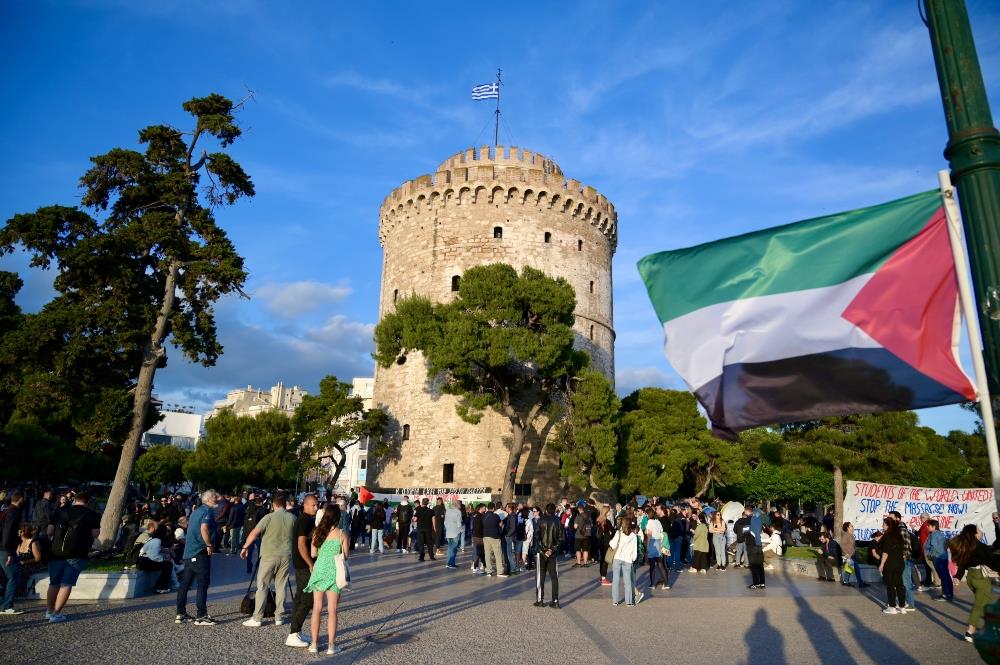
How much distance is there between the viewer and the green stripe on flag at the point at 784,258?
4.60 metres

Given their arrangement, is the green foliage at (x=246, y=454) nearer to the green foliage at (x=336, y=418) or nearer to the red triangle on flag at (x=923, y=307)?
the green foliage at (x=336, y=418)

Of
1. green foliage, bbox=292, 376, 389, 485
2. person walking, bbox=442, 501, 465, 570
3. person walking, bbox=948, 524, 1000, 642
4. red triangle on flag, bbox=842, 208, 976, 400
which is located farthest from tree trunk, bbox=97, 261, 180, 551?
green foliage, bbox=292, 376, 389, 485

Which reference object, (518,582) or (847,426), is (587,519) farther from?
(847,426)

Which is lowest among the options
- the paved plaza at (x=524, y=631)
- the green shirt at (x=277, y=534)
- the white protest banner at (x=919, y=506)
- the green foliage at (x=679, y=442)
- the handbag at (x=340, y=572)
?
the paved plaza at (x=524, y=631)

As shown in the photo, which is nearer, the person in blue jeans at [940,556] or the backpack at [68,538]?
the backpack at [68,538]

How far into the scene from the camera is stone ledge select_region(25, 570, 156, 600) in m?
8.93

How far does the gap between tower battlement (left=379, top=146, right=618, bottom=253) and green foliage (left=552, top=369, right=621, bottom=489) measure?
9.72 meters

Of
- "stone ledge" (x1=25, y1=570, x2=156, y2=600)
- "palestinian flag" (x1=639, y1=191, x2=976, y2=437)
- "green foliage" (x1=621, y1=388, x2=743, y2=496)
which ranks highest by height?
"green foliage" (x1=621, y1=388, x2=743, y2=496)

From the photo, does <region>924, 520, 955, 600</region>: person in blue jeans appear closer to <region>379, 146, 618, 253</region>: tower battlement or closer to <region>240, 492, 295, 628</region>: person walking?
<region>240, 492, 295, 628</region>: person walking

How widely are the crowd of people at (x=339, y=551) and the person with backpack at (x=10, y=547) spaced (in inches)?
→ 0.5

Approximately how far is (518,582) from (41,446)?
28.3 m

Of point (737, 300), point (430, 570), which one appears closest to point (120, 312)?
point (430, 570)

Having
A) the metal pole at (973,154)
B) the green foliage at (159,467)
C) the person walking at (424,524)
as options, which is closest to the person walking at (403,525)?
the person walking at (424,524)

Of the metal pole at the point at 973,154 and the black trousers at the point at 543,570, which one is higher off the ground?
the metal pole at the point at 973,154
